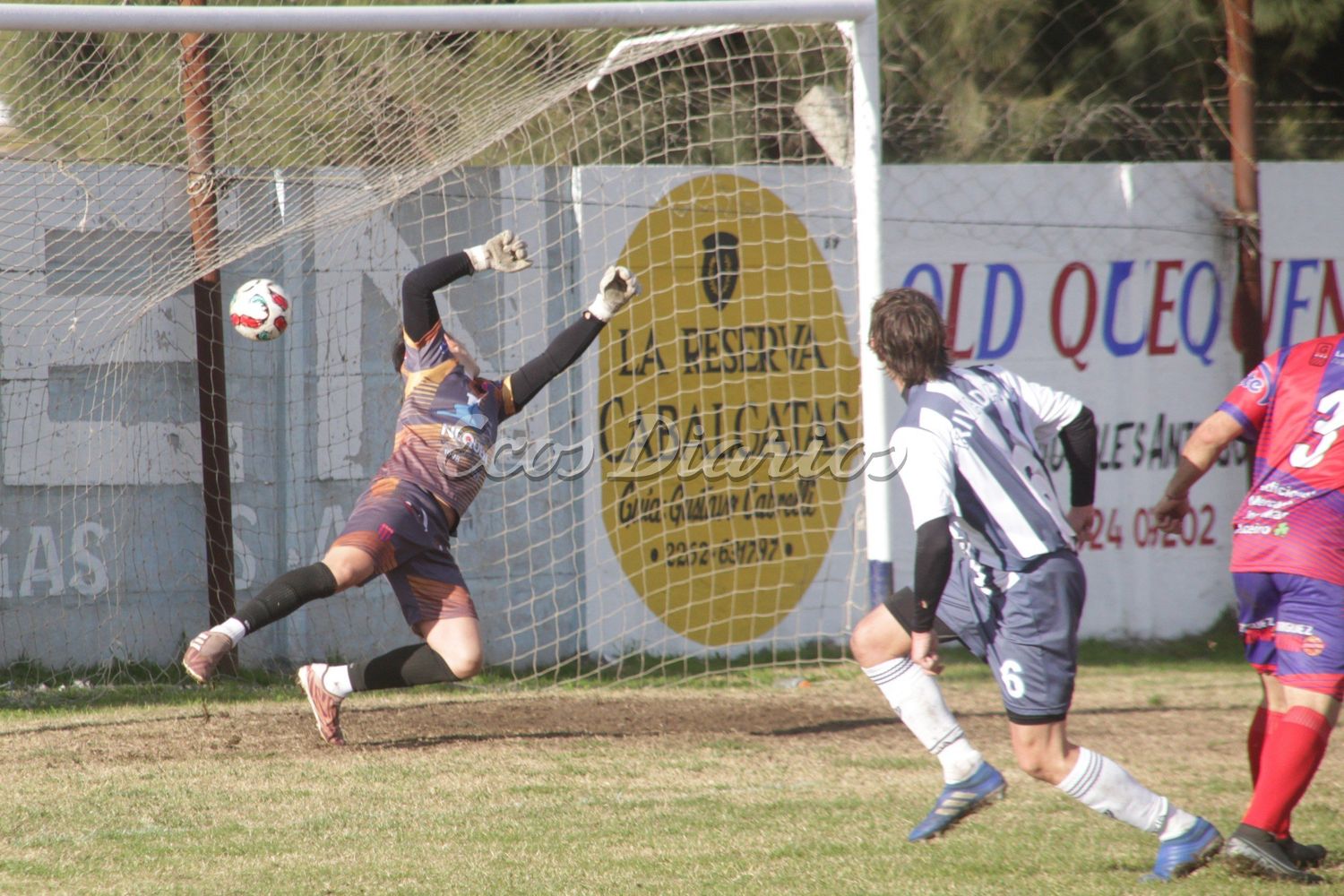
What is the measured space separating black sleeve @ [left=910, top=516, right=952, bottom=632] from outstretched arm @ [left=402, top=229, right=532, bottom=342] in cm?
231

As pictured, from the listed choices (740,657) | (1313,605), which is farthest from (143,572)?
(1313,605)

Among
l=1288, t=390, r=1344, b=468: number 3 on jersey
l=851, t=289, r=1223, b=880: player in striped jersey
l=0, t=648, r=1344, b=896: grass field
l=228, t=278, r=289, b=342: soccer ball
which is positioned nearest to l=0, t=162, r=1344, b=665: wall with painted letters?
l=228, t=278, r=289, b=342: soccer ball

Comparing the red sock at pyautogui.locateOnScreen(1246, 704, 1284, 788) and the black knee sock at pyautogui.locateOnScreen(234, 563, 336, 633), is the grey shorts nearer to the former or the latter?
the red sock at pyautogui.locateOnScreen(1246, 704, 1284, 788)

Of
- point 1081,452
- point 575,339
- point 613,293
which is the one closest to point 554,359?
point 575,339

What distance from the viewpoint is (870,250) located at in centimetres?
657

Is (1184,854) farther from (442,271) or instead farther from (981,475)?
(442,271)

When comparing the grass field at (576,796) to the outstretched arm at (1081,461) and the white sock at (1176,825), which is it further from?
the outstretched arm at (1081,461)

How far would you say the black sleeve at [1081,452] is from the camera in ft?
13.8

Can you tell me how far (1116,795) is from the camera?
3.99 m

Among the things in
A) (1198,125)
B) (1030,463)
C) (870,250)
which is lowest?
(1030,463)

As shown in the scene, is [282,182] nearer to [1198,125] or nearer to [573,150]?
[573,150]

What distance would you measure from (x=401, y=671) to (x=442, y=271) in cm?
168

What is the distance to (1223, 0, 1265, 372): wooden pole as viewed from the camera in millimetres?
8703

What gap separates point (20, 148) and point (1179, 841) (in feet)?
18.8
